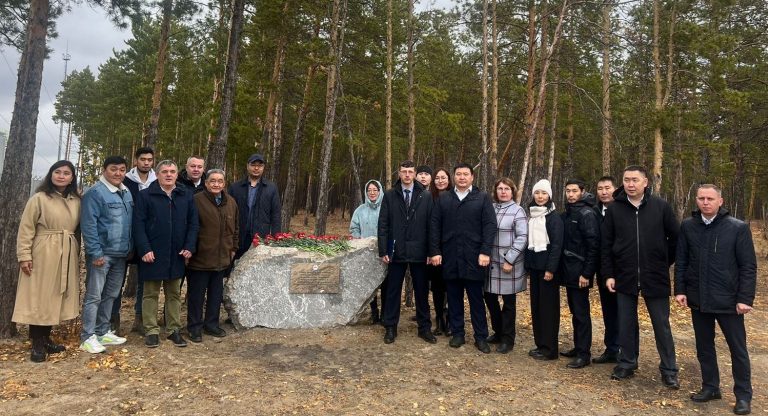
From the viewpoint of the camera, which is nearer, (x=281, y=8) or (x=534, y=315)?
(x=534, y=315)

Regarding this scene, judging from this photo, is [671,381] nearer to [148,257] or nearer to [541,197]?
[541,197]

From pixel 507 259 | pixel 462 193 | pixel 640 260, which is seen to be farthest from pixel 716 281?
pixel 462 193

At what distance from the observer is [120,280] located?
524 centimetres

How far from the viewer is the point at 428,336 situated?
587 centimetres

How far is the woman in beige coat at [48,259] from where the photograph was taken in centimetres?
462

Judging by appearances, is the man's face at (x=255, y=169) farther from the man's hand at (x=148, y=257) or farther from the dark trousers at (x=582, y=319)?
the dark trousers at (x=582, y=319)

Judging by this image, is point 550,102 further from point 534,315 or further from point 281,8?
point 534,315

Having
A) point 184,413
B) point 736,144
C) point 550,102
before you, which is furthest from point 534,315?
point 550,102

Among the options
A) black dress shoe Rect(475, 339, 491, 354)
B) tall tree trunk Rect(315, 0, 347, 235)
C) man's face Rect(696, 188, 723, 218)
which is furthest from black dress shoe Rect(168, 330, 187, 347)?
tall tree trunk Rect(315, 0, 347, 235)

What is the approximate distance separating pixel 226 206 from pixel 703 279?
5.26m

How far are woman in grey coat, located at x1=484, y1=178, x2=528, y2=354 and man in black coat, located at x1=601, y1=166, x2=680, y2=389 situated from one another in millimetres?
999

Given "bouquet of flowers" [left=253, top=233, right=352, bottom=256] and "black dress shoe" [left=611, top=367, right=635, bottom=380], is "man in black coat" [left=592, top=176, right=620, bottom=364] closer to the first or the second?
"black dress shoe" [left=611, top=367, right=635, bottom=380]

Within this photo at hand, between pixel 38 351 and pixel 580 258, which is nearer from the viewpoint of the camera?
pixel 38 351

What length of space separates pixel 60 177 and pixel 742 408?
719cm
